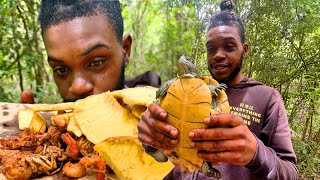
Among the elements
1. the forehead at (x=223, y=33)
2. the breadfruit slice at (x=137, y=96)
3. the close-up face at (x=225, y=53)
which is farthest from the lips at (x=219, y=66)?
the breadfruit slice at (x=137, y=96)

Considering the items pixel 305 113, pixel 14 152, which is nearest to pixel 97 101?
pixel 14 152

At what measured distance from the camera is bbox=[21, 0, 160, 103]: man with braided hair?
5.17ft

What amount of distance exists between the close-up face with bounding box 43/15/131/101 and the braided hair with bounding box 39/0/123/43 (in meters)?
0.03

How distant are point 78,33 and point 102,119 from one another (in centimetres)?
52

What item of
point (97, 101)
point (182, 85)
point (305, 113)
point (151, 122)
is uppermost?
point (182, 85)

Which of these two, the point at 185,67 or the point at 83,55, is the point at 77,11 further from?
the point at 185,67

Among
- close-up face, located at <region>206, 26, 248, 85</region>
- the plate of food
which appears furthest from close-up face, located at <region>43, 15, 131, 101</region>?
close-up face, located at <region>206, 26, 248, 85</region>

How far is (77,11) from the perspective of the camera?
1.66 m

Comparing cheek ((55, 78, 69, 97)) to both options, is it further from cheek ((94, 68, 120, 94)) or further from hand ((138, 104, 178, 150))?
hand ((138, 104, 178, 150))

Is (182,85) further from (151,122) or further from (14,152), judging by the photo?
(14,152)

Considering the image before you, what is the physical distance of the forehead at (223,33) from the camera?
161cm

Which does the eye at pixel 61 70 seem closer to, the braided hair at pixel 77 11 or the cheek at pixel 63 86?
the cheek at pixel 63 86

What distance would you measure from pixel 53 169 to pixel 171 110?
0.85m

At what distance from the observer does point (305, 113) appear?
2.71 metres
